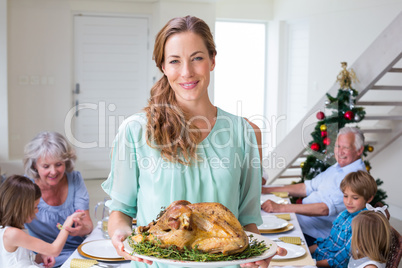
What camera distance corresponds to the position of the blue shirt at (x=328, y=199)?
139 inches

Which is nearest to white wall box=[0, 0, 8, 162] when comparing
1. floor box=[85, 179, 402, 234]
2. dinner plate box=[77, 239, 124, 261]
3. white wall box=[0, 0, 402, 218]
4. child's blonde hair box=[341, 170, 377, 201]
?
white wall box=[0, 0, 402, 218]

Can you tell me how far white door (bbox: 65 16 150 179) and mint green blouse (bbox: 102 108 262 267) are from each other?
20.1ft

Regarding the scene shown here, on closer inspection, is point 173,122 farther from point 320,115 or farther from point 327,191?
point 320,115

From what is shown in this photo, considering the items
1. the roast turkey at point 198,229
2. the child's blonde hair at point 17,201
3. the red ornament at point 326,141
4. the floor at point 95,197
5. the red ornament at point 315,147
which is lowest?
the floor at point 95,197

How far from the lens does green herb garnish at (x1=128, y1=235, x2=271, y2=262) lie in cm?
116

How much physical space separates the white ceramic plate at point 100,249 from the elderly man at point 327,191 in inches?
56.4

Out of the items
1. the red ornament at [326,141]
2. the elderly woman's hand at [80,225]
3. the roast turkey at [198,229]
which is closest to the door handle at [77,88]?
the red ornament at [326,141]

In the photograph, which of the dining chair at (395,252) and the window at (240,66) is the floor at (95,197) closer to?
the window at (240,66)

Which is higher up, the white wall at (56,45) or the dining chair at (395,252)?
the white wall at (56,45)

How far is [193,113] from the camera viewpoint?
4.76 ft

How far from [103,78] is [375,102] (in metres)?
4.06

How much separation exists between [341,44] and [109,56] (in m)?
3.35

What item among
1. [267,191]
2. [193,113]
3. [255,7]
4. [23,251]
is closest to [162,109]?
[193,113]

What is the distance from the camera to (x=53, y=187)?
3090mm
